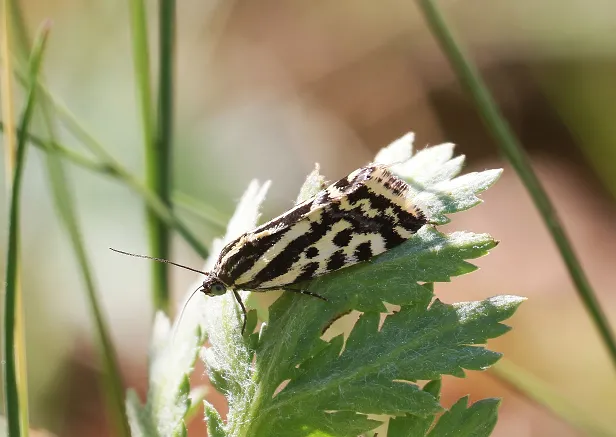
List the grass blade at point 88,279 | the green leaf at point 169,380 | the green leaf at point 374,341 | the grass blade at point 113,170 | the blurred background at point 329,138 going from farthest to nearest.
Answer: the blurred background at point 329,138, the grass blade at point 113,170, the grass blade at point 88,279, the green leaf at point 169,380, the green leaf at point 374,341

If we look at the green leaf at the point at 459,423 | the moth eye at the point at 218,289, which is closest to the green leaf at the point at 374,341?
the green leaf at the point at 459,423

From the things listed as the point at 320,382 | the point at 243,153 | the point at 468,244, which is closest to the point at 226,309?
the point at 320,382

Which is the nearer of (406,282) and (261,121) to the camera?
(406,282)

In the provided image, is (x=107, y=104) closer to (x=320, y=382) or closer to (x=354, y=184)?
(x=354, y=184)

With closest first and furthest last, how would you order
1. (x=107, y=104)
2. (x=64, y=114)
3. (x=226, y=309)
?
(x=226, y=309)
(x=64, y=114)
(x=107, y=104)

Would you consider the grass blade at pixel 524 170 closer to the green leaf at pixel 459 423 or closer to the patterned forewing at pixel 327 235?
the patterned forewing at pixel 327 235

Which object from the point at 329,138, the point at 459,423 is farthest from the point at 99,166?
the point at 329,138

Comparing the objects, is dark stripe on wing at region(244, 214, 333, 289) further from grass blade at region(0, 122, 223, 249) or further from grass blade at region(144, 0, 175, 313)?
grass blade at region(144, 0, 175, 313)
